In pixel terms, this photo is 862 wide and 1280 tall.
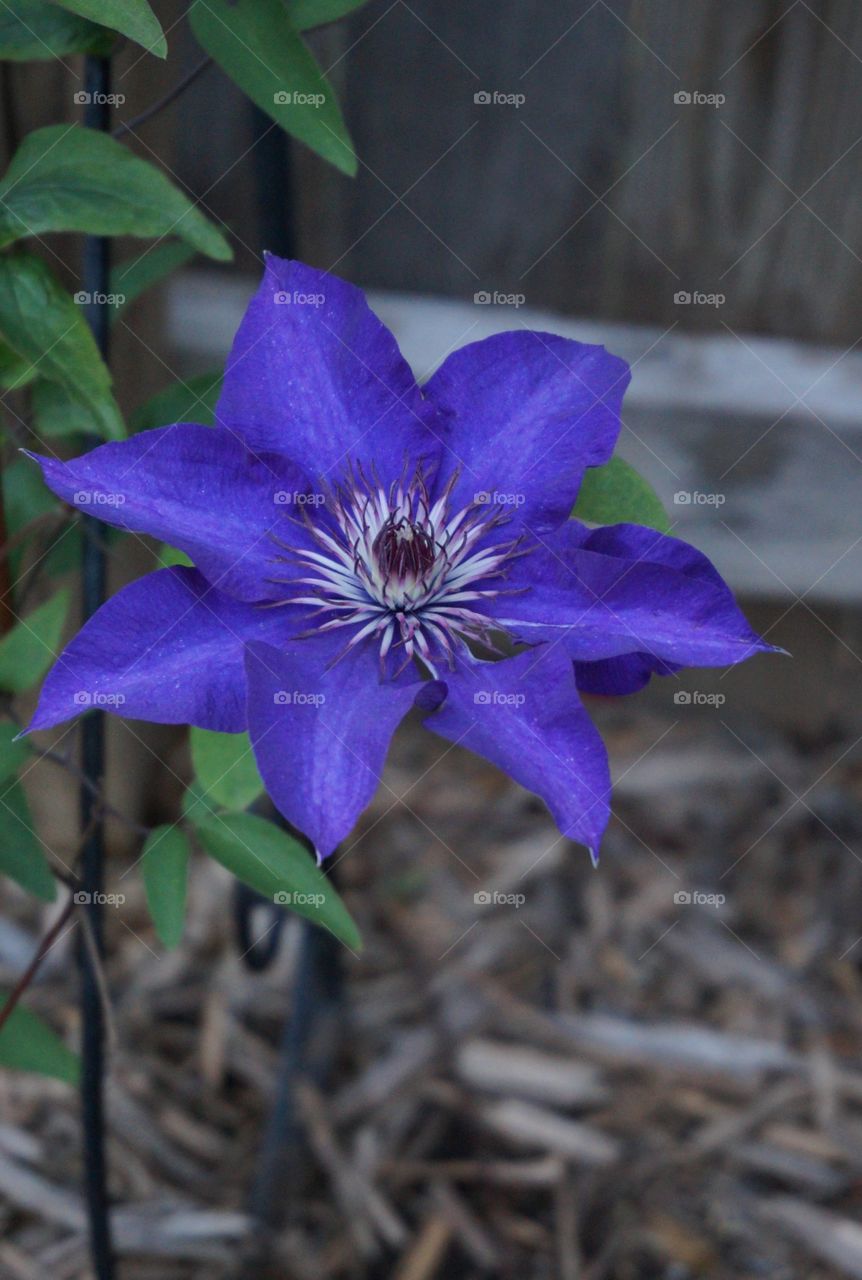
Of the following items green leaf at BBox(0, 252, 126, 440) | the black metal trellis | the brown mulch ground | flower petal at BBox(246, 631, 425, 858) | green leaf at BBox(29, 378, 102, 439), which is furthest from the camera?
the brown mulch ground

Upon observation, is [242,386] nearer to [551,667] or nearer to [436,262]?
[551,667]

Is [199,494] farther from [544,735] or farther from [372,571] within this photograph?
[544,735]

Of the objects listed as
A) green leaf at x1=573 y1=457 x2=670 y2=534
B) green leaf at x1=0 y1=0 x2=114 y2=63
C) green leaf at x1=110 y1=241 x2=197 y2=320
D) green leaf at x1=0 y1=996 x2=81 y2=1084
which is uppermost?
green leaf at x1=0 y1=0 x2=114 y2=63

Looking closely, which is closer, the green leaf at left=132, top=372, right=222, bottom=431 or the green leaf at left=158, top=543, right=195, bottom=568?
the green leaf at left=158, top=543, right=195, bottom=568

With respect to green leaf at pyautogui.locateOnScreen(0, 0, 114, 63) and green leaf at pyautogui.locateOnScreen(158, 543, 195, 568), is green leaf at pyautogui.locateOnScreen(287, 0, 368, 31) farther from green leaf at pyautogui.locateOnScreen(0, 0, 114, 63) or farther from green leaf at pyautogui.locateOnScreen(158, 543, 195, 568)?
green leaf at pyautogui.locateOnScreen(158, 543, 195, 568)

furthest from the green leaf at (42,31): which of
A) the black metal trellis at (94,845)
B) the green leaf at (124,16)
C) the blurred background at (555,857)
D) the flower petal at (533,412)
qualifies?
the blurred background at (555,857)

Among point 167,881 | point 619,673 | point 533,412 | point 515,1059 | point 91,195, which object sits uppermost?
point 91,195

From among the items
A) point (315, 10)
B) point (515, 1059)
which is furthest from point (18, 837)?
point (515, 1059)

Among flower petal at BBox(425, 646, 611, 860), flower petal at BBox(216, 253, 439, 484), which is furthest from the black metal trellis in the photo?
flower petal at BBox(425, 646, 611, 860)
